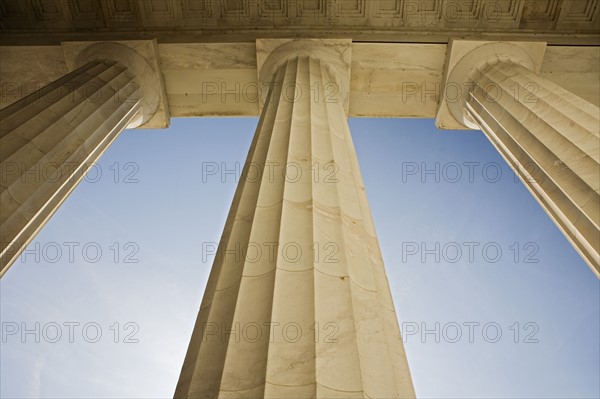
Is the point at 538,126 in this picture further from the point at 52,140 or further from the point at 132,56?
the point at 132,56

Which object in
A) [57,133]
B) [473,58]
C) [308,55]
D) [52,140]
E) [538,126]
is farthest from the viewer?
[473,58]

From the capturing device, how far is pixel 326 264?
31.0 ft

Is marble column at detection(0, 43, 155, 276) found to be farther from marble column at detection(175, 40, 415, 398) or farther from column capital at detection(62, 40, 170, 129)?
marble column at detection(175, 40, 415, 398)

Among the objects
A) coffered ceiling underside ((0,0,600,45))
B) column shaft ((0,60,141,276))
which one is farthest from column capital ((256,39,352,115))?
column shaft ((0,60,141,276))

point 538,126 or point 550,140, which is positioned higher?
point 538,126

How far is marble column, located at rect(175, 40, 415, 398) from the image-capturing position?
709 centimetres

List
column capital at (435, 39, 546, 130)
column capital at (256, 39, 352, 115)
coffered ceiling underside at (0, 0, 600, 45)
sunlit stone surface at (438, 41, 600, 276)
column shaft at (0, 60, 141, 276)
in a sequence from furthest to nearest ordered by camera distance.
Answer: coffered ceiling underside at (0, 0, 600, 45) < column capital at (435, 39, 546, 130) < column capital at (256, 39, 352, 115) < column shaft at (0, 60, 141, 276) < sunlit stone surface at (438, 41, 600, 276)

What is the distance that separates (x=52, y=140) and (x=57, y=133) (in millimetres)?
577

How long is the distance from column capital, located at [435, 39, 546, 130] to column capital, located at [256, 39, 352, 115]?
20.0 feet

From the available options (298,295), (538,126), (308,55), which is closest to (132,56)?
(308,55)

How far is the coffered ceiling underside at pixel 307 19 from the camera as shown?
27828 millimetres

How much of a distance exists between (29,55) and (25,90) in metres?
2.44

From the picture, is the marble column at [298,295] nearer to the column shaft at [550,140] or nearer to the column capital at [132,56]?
the column shaft at [550,140]

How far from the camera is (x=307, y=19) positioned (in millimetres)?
28234
